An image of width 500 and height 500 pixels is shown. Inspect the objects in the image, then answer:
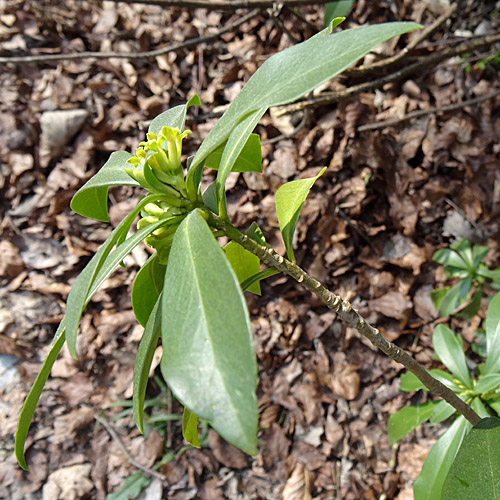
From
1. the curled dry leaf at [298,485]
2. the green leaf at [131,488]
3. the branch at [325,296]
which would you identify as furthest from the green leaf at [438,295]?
the green leaf at [131,488]

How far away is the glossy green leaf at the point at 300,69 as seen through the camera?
1.76ft

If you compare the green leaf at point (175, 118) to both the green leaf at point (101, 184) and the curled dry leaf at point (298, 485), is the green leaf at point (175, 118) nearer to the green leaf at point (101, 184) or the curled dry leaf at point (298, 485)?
the green leaf at point (101, 184)

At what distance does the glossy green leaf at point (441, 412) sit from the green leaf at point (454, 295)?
623 millimetres

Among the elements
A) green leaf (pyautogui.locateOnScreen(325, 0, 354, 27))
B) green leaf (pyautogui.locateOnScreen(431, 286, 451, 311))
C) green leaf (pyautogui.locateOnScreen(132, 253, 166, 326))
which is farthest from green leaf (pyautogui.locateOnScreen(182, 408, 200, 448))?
green leaf (pyautogui.locateOnScreen(325, 0, 354, 27))

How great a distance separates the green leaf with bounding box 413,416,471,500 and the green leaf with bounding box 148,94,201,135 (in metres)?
1.13

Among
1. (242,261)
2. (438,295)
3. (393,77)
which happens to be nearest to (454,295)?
(438,295)

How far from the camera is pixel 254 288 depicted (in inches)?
37.1

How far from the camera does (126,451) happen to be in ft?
7.23

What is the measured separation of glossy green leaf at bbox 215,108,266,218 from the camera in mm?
685

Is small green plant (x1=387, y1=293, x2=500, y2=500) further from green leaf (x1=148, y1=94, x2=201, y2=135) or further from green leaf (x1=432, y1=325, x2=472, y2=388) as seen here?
green leaf (x1=148, y1=94, x2=201, y2=135)

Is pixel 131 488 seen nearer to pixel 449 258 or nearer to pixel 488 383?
pixel 488 383

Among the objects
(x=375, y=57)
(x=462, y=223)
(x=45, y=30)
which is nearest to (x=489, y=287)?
(x=462, y=223)

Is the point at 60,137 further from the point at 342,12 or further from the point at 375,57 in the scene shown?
the point at 375,57

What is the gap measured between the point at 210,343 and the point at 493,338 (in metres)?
1.14
